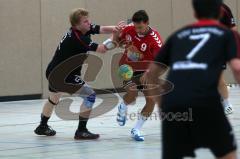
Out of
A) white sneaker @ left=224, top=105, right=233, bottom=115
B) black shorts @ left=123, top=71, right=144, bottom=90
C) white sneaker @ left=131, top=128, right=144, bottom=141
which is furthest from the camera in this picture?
white sneaker @ left=224, top=105, right=233, bottom=115

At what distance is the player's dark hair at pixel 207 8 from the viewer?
504 cm

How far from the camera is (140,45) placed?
10742 millimetres

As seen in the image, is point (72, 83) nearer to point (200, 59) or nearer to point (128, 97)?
point (128, 97)

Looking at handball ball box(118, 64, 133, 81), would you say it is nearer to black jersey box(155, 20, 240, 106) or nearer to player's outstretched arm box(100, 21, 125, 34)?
player's outstretched arm box(100, 21, 125, 34)

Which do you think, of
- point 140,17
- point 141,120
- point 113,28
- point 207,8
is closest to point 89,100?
point 141,120

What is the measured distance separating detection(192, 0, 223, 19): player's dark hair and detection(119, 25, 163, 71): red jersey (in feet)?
18.2

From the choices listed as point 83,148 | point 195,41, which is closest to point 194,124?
point 195,41

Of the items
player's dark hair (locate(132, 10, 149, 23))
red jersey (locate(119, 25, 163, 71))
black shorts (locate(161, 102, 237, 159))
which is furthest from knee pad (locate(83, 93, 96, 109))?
black shorts (locate(161, 102, 237, 159))

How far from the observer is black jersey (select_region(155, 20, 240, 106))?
16.5 ft

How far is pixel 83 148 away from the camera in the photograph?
32.0 feet

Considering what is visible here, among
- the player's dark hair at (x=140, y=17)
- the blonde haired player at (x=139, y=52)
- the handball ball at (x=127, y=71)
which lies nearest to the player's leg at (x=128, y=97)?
the blonde haired player at (x=139, y=52)

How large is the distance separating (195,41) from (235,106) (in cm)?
1104

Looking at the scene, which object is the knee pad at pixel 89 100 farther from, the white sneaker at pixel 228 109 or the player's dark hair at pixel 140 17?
the white sneaker at pixel 228 109

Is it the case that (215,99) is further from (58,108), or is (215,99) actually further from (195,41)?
(58,108)
